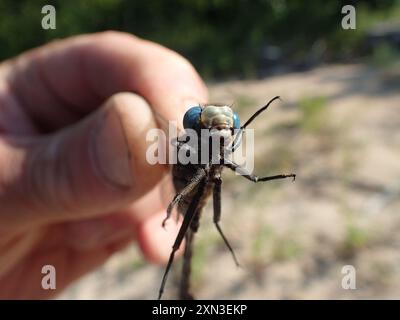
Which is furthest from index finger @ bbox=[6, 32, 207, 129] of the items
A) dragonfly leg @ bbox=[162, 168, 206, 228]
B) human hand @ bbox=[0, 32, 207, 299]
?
dragonfly leg @ bbox=[162, 168, 206, 228]

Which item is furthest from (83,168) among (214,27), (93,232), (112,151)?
(214,27)

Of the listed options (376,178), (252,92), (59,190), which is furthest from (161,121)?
(252,92)

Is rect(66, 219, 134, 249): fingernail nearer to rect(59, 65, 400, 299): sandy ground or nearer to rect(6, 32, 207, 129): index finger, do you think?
rect(59, 65, 400, 299): sandy ground

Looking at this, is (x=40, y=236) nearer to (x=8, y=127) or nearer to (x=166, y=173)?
(x=8, y=127)

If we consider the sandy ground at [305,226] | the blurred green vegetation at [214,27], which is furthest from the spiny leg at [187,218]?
the blurred green vegetation at [214,27]

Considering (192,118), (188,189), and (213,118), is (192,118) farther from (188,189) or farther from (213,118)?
(188,189)
